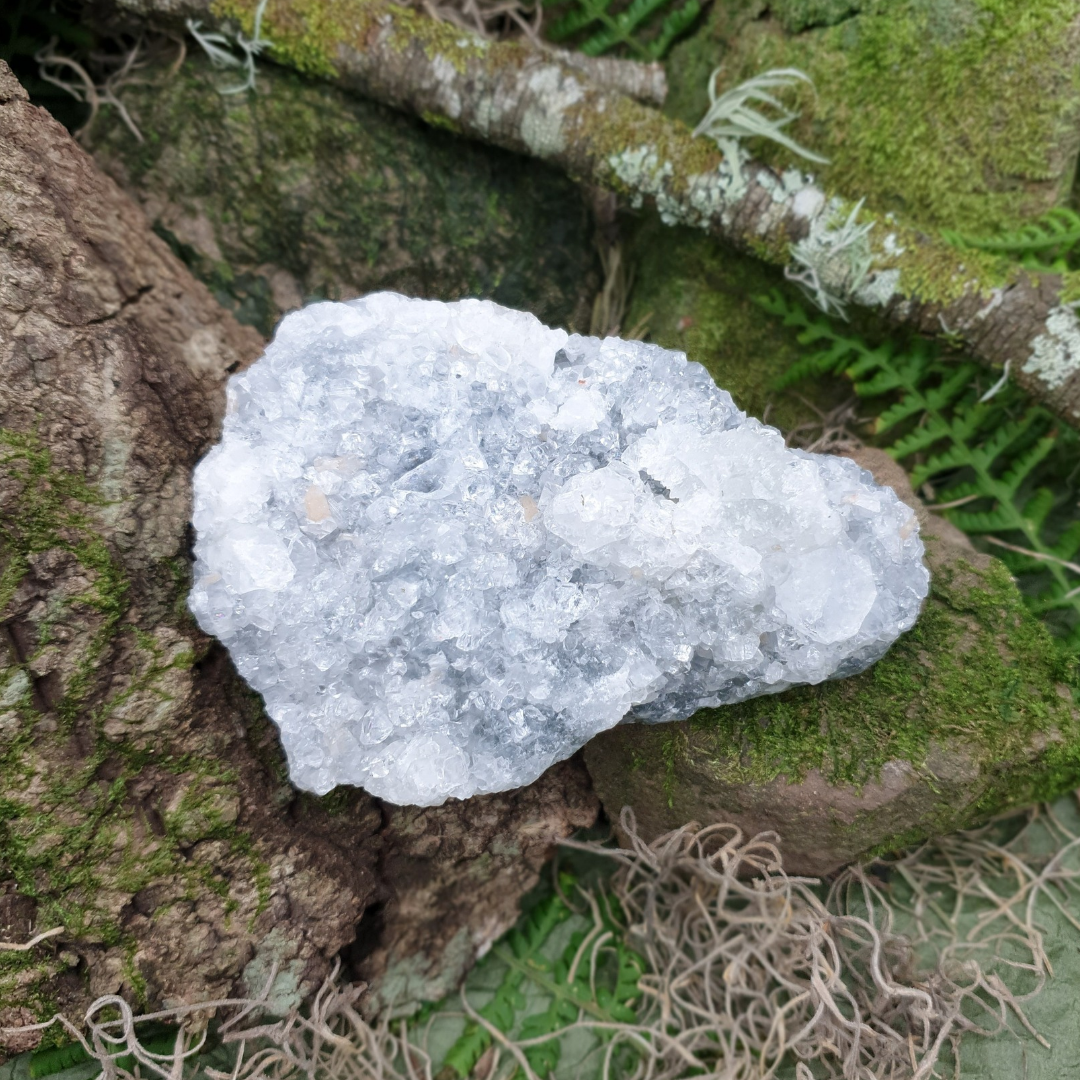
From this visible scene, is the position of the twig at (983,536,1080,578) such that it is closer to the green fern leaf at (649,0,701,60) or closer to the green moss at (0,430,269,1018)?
the green fern leaf at (649,0,701,60)

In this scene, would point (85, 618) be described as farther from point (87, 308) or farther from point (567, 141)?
point (567, 141)

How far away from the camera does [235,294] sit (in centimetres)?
245

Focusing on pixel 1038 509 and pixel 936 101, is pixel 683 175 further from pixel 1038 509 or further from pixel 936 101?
pixel 1038 509

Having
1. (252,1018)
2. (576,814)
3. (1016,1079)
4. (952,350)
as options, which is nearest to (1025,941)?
(1016,1079)

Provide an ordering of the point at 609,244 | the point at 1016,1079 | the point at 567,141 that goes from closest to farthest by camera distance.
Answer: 1. the point at 1016,1079
2. the point at 567,141
3. the point at 609,244

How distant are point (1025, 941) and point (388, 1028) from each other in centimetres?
170

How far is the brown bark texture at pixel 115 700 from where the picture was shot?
1.72m

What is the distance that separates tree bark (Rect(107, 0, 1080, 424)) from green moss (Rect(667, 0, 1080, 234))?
0.17 metres

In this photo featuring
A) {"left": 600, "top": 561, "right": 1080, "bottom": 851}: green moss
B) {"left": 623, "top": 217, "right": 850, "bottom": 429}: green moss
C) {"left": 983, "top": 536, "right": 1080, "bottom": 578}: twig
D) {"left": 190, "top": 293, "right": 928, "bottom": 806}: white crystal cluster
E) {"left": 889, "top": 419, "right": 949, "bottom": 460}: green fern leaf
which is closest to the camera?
{"left": 190, "top": 293, "right": 928, "bottom": 806}: white crystal cluster

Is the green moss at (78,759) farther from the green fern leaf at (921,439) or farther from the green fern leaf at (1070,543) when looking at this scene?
the green fern leaf at (1070,543)

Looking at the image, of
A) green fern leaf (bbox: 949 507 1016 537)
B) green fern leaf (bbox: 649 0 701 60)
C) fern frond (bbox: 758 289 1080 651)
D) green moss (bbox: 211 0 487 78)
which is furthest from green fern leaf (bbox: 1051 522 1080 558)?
green moss (bbox: 211 0 487 78)

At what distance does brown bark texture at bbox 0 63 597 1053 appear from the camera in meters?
1.72

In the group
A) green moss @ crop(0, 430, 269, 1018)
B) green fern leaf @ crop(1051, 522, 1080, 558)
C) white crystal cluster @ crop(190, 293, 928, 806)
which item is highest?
green fern leaf @ crop(1051, 522, 1080, 558)

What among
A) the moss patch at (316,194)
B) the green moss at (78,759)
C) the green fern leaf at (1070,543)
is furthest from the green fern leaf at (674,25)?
the green moss at (78,759)
